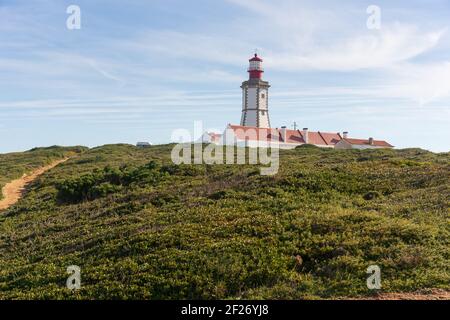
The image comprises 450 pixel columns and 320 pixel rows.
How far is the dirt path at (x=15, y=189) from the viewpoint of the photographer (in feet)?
110

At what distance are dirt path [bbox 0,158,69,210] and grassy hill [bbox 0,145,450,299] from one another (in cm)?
805

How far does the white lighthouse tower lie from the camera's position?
75.8 meters

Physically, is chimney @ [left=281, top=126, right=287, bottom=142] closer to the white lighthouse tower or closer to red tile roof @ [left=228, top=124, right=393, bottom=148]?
red tile roof @ [left=228, top=124, right=393, bottom=148]

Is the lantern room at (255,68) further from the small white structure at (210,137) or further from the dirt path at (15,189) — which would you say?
the dirt path at (15,189)

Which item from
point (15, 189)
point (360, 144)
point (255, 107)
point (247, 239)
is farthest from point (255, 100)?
point (247, 239)

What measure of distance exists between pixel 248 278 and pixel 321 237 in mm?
3206

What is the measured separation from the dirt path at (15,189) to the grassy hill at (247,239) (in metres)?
8.05

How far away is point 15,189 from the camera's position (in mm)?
39188

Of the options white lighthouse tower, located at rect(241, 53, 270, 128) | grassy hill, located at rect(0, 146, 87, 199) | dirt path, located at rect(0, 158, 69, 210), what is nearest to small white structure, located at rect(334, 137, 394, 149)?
white lighthouse tower, located at rect(241, 53, 270, 128)

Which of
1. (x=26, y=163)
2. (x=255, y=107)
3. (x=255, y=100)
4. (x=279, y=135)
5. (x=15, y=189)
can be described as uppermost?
(x=255, y=100)

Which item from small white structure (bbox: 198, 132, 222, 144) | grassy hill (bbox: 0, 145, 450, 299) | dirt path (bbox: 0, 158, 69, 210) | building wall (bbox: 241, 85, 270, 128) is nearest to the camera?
grassy hill (bbox: 0, 145, 450, 299)

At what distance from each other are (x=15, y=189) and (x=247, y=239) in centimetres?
3040

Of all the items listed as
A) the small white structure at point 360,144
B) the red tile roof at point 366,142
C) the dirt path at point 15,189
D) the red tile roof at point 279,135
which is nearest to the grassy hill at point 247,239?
the dirt path at point 15,189

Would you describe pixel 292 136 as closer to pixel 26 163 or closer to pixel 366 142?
pixel 366 142
